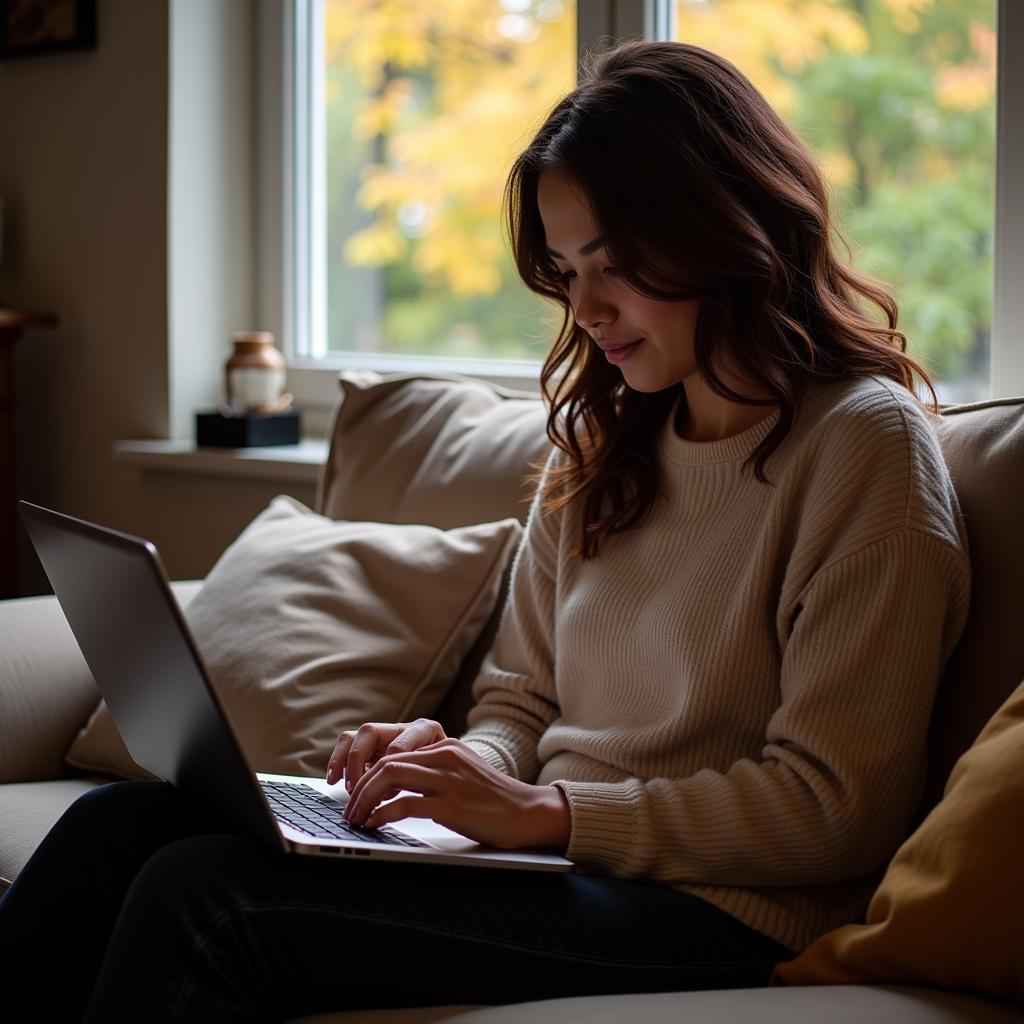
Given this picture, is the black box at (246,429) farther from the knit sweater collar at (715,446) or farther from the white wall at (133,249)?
the knit sweater collar at (715,446)

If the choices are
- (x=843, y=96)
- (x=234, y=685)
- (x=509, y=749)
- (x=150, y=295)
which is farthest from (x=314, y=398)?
(x=843, y=96)

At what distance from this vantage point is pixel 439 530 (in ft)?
5.84

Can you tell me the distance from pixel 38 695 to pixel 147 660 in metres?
0.84

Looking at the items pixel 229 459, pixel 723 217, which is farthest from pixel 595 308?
pixel 229 459

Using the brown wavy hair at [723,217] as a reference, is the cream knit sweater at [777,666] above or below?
below

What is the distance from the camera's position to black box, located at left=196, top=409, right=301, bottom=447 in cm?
249

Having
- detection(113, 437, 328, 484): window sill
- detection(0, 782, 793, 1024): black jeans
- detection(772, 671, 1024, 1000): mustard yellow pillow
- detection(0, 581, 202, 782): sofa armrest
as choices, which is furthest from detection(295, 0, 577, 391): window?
detection(772, 671, 1024, 1000): mustard yellow pillow

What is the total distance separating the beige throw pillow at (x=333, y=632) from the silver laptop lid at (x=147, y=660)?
39 cm

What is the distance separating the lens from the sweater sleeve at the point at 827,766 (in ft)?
3.60

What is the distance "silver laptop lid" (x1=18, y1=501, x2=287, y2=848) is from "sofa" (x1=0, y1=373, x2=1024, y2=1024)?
8.1 inches

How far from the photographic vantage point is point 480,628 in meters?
1.69

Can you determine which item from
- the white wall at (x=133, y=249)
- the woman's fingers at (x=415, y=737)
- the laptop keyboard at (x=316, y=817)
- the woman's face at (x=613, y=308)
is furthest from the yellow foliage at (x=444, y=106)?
the laptop keyboard at (x=316, y=817)

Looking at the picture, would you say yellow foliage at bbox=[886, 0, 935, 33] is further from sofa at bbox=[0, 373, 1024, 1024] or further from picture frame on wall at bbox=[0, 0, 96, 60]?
picture frame on wall at bbox=[0, 0, 96, 60]

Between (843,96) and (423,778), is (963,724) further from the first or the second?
(843,96)
